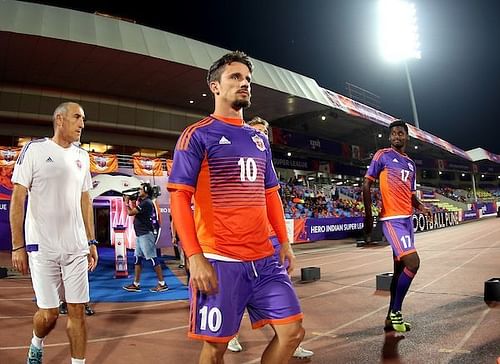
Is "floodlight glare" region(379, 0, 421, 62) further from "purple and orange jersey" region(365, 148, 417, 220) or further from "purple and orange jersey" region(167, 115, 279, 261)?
"purple and orange jersey" region(167, 115, 279, 261)

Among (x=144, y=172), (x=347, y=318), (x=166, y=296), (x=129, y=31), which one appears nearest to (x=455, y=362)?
(x=347, y=318)

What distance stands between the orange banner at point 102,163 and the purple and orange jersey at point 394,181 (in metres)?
12.3

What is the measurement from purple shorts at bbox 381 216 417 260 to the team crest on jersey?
8.53 ft

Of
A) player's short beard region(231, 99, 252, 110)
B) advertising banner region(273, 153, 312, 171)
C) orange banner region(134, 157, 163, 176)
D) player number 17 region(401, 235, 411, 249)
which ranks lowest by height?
player number 17 region(401, 235, 411, 249)

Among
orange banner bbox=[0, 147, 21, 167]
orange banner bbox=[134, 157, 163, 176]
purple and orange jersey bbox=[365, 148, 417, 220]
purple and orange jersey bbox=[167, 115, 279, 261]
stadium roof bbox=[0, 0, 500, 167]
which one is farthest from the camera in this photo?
orange banner bbox=[134, 157, 163, 176]

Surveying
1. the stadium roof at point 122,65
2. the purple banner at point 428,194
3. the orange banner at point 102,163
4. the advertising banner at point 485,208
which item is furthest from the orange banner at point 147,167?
the advertising banner at point 485,208

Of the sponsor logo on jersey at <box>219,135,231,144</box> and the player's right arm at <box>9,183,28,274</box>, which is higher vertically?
the sponsor logo on jersey at <box>219,135,231,144</box>

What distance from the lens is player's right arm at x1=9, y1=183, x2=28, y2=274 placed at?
2797mm

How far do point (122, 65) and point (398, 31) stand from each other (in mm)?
17266

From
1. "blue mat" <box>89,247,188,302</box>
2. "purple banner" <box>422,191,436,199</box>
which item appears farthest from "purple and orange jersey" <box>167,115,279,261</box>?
"purple banner" <box>422,191,436,199</box>

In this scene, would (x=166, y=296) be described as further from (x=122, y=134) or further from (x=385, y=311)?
(x=122, y=134)

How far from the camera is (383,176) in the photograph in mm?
4410

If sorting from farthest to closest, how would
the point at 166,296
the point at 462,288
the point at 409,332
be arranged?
the point at 166,296, the point at 462,288, the point at 409,332

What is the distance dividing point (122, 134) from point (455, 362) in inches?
757
